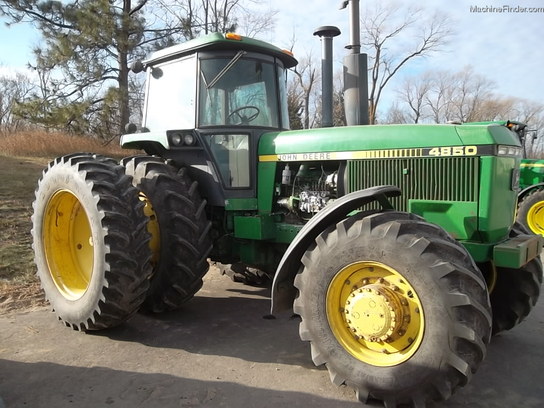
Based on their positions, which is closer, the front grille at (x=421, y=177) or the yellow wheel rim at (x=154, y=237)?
the front grille at (x=421, y=177)

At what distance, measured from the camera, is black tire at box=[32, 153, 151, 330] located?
371 cm

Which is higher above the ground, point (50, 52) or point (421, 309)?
point (50, 52)

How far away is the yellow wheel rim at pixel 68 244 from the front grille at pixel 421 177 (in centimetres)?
265

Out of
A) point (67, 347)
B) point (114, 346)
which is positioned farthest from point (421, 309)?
point (67, 347)

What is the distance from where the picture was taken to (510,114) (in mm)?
40250

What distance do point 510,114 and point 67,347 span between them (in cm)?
4393

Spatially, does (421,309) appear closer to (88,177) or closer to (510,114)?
(88,177)

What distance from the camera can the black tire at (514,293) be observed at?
3.70 m

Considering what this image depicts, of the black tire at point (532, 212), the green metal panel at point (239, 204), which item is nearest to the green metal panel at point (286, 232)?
the green metal panel at point (239, 204)

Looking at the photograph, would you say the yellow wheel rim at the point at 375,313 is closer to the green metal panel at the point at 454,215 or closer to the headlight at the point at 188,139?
the green metal panel at the point at 454,215

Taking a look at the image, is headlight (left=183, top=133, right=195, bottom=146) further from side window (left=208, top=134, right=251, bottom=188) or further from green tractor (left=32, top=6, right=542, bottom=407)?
side window (left=208, top=134, right=251, bottom=188)

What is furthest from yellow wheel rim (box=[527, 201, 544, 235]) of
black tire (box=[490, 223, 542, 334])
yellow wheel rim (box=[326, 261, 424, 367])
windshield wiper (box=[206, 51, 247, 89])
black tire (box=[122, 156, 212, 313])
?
yellow wheel rim (box=[326, 261, 424, 367])

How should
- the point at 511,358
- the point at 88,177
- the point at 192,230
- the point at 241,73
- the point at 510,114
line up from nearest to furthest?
the point at 511,358, the point at 88,177, the point at 192,230, the point at 241,73, the point at 510,114

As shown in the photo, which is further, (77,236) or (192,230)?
(77,236)
